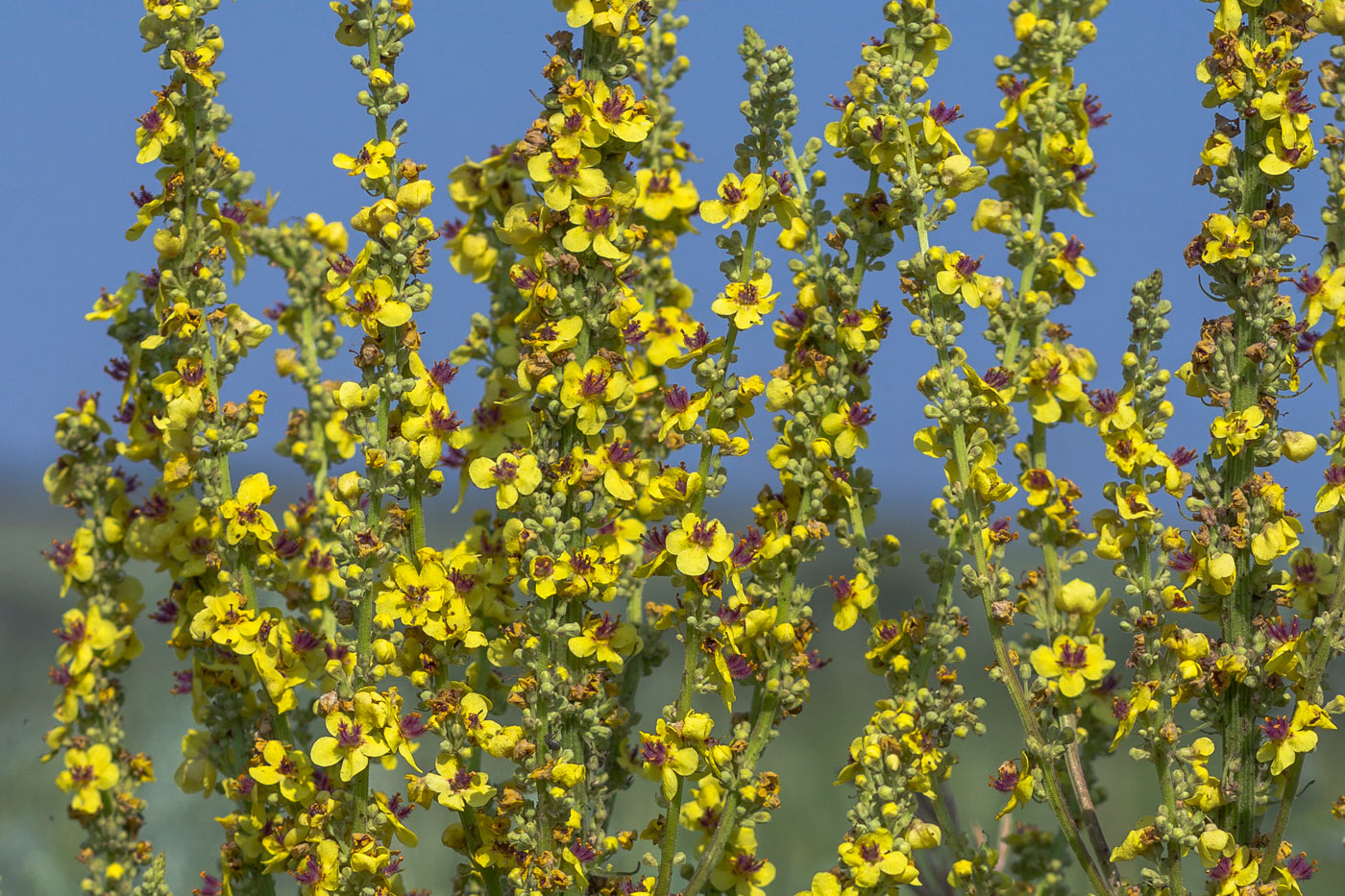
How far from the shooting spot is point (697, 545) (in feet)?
8.44

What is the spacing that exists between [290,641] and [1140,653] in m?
1.84

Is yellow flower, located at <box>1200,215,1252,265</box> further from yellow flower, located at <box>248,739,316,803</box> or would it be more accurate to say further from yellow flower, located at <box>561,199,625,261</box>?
yellow flower, located at <box>248,739,316,803</box>

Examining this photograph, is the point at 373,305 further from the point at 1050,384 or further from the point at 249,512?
the point at 1050,384

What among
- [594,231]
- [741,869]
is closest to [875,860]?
[741,869]

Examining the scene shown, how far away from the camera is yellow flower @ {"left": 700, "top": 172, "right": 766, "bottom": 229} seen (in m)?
2.70

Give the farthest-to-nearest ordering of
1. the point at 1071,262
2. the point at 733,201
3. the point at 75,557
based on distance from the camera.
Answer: the point at 75,557 < the point at 1071,262 < the point at 733,201

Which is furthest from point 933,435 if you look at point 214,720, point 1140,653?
point 214,720

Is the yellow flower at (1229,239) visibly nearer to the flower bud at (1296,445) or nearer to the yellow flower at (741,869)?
the flower bud at (1296,445)

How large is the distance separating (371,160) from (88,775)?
1.70 m

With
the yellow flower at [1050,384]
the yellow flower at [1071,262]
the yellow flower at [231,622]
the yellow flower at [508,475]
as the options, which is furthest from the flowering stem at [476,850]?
the yellow flower at [1071,262]

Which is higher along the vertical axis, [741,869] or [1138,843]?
[1138,843]

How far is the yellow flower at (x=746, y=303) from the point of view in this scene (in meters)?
2.65

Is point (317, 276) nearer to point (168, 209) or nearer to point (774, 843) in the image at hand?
point (168, 209)

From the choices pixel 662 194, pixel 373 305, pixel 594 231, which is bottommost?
pixel 373 305
